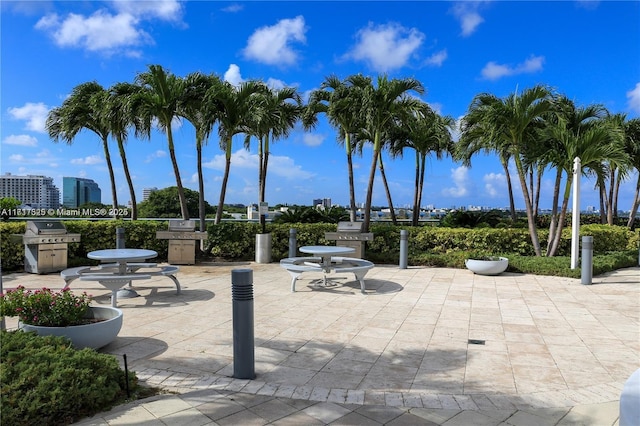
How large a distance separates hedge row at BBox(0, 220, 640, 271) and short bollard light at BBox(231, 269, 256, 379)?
27.7 ft

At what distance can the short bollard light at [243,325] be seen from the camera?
3.76 m

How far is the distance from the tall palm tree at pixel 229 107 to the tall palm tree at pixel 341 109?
196cm

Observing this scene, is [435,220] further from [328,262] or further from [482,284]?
[328,262]

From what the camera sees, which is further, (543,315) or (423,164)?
(423,164)

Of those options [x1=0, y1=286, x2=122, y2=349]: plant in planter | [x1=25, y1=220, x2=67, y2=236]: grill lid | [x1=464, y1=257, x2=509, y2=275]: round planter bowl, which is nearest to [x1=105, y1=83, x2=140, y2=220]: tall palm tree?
[x1=25, y1=220, x2=67, y2=236]: grill lid

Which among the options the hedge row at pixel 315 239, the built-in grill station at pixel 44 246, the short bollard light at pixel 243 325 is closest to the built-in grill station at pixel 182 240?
the hedge row at pixel 315 239

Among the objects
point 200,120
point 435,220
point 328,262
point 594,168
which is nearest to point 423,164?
point 435,220

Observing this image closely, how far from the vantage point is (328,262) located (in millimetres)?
8320

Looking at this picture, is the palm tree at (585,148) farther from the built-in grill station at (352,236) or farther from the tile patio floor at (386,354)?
the built-in grill station at (352,236)

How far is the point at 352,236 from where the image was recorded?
11664 mm

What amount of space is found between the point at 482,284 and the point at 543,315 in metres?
2.67

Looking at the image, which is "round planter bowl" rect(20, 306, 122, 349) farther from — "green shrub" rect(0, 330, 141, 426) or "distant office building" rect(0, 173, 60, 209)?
"distant office building" rect(0, 173, 60, 209)

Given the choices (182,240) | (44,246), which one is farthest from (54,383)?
(182,240)

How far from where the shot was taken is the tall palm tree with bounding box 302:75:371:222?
42.3ft
